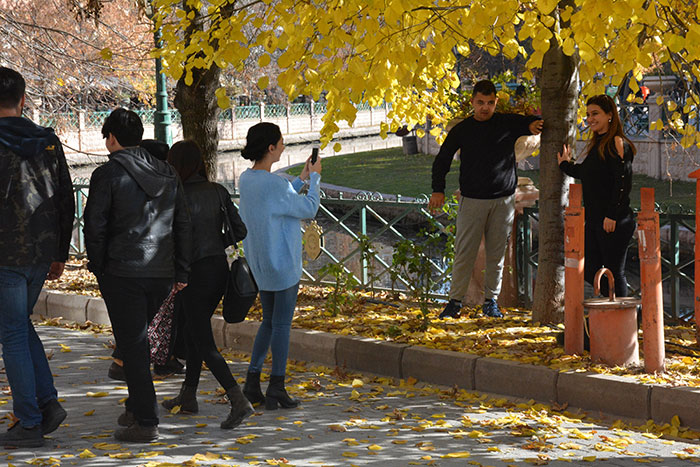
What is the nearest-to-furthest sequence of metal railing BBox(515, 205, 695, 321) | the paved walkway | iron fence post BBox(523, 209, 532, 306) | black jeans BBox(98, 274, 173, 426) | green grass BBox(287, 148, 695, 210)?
1. the paved walkway
2. black jeans BBox(98, 274, 173, 426)
3. metal railing BBox(515, 205, 695, 321)
4. iron fence post BBox(523, 209, 532, 306)
5. green grass BBox(287, 148, 695, 210)

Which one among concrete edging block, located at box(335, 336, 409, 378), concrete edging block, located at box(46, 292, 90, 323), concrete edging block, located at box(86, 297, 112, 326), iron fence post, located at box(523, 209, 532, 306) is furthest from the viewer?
concrete edging block, located at box(46, 292, 90, 323)

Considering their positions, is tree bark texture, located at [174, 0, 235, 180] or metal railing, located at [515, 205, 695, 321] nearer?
metal railing, located at [515, 205, 695, 321]

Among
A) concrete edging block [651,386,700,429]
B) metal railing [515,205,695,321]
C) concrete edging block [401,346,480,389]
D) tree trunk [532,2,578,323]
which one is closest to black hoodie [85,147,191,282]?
concrete edging block [401,346,480,389]

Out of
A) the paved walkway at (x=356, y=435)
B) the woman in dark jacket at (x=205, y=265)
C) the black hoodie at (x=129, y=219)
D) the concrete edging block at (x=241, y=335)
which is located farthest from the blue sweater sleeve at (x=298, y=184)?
the concrete edging block at (x=241, y=335)

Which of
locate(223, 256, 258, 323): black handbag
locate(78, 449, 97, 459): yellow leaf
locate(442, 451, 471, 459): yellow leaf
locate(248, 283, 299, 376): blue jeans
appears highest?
locate(223, 256, 258, 323): black handbag

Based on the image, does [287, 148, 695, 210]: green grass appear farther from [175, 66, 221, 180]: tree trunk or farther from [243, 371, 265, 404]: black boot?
[243, 371, 265, 404]: black boot

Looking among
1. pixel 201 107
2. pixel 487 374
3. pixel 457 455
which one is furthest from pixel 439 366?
pixel 201 107

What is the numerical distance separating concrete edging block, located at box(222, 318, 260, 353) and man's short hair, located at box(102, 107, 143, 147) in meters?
3.21

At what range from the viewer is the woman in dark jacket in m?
5.89

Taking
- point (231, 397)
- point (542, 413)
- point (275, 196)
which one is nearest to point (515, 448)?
point (542, 413)

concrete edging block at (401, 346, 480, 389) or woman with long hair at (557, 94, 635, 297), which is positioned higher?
woman with long hair at (557, 94, 635, 297)

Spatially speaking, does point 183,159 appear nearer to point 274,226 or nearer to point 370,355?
point 274,226

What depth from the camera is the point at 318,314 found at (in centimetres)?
907

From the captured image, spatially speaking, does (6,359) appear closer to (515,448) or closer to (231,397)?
(231,397)
